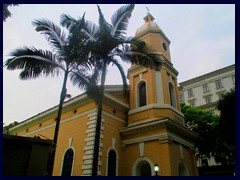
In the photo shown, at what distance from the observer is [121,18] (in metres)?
11.8

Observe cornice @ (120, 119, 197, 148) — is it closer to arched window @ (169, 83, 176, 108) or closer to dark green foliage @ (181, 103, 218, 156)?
arched window @ (169, 83, 176, 108)

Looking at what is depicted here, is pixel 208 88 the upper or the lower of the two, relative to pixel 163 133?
upper

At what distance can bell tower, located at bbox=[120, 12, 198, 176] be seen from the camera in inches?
566

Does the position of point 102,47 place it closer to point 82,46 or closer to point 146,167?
point 82,46

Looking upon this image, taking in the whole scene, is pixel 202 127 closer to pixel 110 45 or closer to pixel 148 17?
pixel 148 17

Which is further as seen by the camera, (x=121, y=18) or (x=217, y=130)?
(x=217, y=130)

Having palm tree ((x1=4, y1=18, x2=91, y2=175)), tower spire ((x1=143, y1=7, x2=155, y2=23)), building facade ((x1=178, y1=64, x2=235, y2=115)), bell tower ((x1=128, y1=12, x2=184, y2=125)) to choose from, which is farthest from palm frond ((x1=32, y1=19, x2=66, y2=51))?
building facade ((x1=178, y1=64, x2=235, y2=115))

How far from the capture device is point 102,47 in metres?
10.9

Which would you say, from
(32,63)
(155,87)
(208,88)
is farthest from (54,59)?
(208,88)

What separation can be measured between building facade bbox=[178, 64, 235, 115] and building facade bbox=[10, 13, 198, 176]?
25618mm

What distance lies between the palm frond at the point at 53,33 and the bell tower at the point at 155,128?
16.1ft

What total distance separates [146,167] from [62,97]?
1051 centimetres

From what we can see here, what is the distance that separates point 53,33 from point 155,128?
936 centimetres

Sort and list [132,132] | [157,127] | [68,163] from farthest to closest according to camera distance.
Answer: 1. [132,132]
2. [68,163]
3. [157,127]
